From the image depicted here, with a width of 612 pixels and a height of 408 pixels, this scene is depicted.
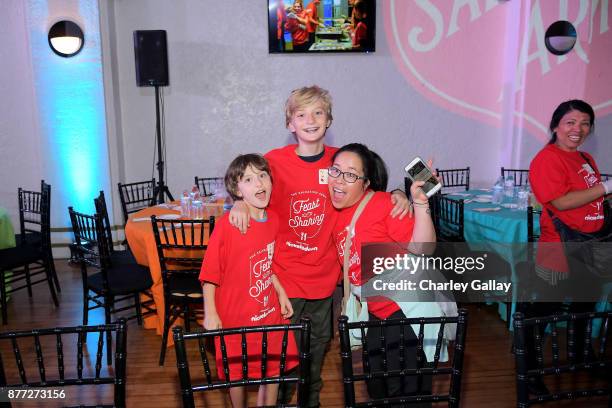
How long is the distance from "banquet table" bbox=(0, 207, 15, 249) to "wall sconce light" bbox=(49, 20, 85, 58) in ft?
5.95

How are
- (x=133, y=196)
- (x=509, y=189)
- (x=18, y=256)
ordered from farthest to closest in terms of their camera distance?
(x=133, y=196) < (x=509, y=189) < (x=18, y=256)

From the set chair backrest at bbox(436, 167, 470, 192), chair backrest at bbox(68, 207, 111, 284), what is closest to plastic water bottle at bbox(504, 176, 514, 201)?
chair backrest at bbox(436, 167, 470, 192)

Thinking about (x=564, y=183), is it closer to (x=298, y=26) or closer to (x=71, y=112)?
(x=298, y=26)

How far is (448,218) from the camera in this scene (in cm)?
355

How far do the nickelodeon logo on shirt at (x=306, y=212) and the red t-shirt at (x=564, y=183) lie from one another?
46.1 inches

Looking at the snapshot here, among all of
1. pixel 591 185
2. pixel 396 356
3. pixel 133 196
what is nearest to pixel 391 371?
pixel 396 356

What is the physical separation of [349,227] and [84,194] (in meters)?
4.16

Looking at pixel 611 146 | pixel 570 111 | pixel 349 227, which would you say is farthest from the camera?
pixel 611 146

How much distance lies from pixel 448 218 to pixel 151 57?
3.20 metres

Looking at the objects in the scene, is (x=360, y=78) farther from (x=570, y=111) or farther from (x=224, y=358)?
(x=224, y=358)

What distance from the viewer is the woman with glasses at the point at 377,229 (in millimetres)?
1592

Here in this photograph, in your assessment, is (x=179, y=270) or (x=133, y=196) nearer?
(x=179, y=270)

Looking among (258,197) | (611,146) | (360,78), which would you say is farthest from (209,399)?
(611,146)

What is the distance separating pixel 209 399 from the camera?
8.46 ft
